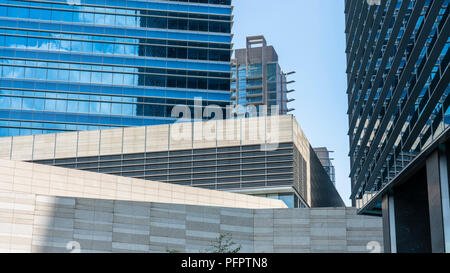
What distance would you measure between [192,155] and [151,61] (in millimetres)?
49600

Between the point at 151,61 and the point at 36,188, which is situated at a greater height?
the point at 151,61

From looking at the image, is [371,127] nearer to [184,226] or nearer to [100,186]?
[184,226]

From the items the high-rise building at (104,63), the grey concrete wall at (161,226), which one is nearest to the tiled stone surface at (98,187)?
the grey concrete wall at (161,226)

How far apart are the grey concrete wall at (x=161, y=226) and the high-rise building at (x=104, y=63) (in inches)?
2603

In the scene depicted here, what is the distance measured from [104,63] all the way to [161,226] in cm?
7479

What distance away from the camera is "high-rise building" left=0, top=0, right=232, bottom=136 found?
408 feet

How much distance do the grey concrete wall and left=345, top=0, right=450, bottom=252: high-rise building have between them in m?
13.6

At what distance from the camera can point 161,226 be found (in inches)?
2271

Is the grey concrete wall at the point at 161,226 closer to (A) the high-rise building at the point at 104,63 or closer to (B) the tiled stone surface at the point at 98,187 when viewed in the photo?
(B) the tiled stone surface at the point at 98,187

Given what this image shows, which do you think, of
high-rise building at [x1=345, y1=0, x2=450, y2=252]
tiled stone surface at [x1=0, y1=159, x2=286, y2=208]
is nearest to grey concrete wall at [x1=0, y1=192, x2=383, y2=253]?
tiled stone surface at [x1=0, y1=159, x2=286, y2=208]

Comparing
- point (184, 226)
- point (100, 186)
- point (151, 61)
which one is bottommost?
point (184, 226)

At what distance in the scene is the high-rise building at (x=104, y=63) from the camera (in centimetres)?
12438
